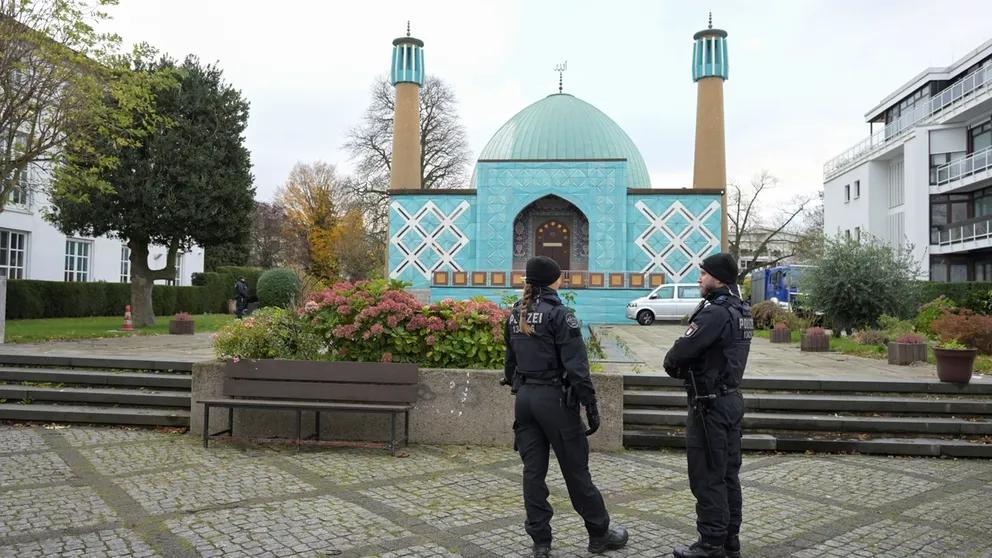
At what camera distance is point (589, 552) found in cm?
448

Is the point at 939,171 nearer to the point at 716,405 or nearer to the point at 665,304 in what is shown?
the point at 665,304

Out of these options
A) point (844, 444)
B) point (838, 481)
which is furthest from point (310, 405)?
point (844, 444)

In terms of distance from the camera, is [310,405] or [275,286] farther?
[275,286]

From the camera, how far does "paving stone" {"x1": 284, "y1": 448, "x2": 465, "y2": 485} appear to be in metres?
6.30

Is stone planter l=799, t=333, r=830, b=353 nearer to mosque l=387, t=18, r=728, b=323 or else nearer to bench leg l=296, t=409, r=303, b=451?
bench leg l=296, t=409, r=303, b=451

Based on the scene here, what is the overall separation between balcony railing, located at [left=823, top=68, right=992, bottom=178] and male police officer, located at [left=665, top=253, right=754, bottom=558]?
34.0 meters

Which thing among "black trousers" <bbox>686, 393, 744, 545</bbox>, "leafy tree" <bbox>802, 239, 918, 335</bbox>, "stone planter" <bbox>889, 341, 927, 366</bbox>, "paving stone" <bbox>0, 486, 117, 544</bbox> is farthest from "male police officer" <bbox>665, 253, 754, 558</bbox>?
"leafy tree" <bbox>802, 239, 918, 335</bbox>

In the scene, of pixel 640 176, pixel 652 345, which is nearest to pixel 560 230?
pixel 640 176

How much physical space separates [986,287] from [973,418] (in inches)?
809

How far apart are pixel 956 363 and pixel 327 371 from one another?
7676 millimetres

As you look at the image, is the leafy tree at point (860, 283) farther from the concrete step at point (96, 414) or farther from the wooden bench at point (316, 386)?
the concrete step at point (96, 414)

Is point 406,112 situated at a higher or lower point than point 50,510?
higher

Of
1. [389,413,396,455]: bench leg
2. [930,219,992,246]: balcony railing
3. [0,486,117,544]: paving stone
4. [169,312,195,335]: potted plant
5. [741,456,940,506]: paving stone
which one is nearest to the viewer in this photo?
[0,486,117,544]: paving stone

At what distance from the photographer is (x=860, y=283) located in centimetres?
1648
